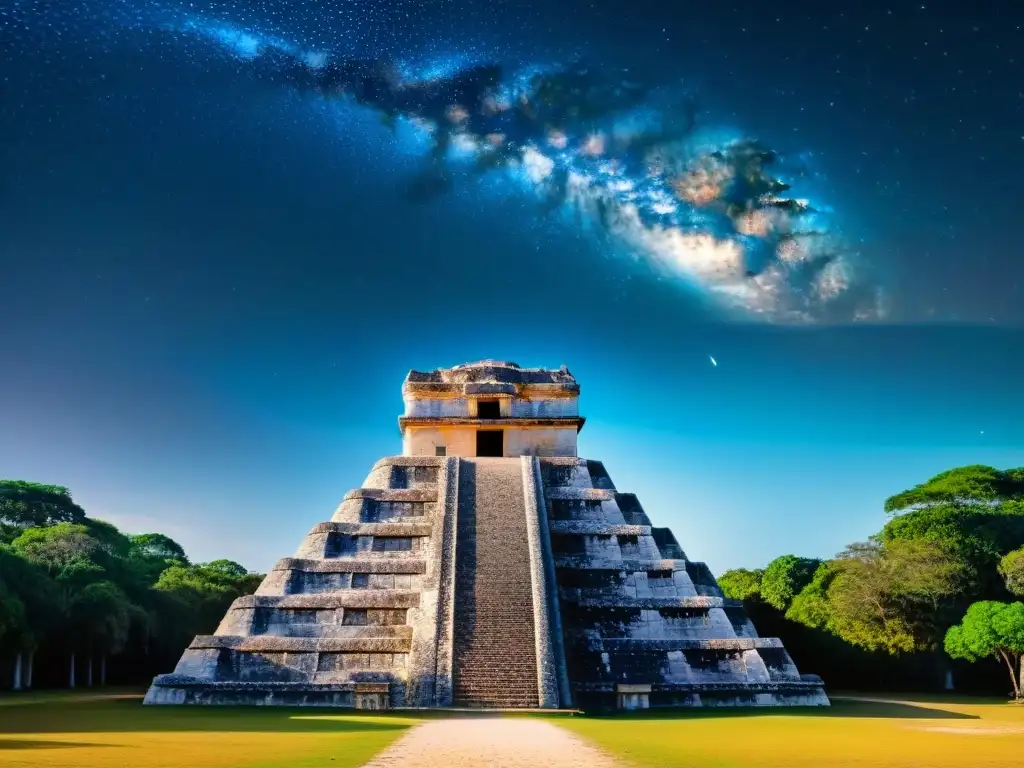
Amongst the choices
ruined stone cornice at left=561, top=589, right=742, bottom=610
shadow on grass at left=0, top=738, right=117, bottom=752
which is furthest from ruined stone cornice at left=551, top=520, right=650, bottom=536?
shadow on grass at left=0, top=738, right=117, bottom=752

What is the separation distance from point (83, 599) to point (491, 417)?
1252 cm

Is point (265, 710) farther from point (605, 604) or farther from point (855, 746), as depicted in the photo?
point (855, 746)

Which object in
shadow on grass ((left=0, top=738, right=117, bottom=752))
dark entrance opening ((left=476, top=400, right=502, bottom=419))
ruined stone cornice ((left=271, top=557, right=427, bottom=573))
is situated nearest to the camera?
shadow on grass ((left=0, top=738, right=117, bottom=752))

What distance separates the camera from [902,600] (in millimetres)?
26594

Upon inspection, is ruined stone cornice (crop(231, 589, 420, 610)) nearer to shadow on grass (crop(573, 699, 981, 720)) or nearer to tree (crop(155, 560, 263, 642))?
shadow on grass (crop(573, 699, 981, 720))

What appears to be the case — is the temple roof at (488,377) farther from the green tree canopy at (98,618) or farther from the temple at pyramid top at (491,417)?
the green tree canopy at (98,618)

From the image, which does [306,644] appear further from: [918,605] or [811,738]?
[918,605]

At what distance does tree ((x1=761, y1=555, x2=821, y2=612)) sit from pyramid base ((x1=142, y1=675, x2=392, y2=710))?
22.2 meters

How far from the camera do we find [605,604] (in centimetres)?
1783

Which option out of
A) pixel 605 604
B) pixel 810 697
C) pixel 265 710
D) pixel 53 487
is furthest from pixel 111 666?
pixel 810 697

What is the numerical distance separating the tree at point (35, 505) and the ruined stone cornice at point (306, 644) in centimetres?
3004

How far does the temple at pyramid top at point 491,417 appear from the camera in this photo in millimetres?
24875

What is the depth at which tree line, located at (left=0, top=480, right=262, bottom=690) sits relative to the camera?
2375cm

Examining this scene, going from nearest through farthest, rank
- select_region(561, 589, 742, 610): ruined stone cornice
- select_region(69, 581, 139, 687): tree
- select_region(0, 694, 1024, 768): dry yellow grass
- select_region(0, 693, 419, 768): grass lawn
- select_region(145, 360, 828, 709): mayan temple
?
1. select_region(0, 693, 419, 768): grass lawn
2. select_region(0, 694, 1024, 768): dry yellow grass
3. select_region(145, 360, 828, 709): mayan temple
4. select_region(561, 589, 742, 610): ruined stone cornice
5. select_region(69, 581, 139, 687): tree
